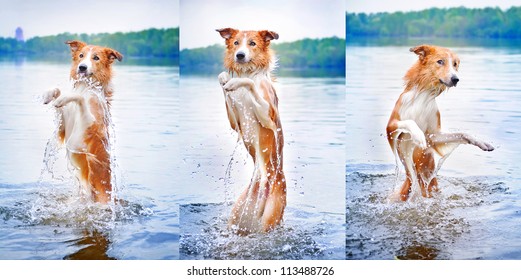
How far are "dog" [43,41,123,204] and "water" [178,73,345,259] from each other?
449mm

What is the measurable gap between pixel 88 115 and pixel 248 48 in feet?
3.32

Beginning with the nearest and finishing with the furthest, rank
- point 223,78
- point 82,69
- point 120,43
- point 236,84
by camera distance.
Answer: point 236,84 < point 223,78 < point 82,69 < point 120,43

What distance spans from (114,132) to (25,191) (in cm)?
64

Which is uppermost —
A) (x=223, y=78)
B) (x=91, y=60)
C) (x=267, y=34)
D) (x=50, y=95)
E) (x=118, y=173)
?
(x=267, y=34)

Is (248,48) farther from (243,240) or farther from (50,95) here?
(50,95)

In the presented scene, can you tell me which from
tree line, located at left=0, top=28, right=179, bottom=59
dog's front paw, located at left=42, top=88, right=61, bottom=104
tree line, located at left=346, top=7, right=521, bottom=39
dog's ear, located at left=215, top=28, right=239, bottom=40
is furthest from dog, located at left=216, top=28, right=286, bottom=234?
dog's front paw, located at left=42, top=88, right=61, bottom=104

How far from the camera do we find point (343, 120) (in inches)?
188

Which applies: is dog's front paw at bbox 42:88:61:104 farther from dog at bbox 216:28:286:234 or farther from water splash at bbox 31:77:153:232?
dog at bbox 216:28:286:234

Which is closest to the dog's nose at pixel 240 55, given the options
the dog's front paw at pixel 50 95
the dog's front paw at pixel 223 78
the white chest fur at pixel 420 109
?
the dog's front paw at pixel 223 78

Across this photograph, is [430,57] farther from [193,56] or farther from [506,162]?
[193,56]

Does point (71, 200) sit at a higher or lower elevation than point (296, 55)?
lower

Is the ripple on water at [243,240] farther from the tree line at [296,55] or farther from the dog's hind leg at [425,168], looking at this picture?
the tree line at [296,55]

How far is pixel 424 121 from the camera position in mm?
4719

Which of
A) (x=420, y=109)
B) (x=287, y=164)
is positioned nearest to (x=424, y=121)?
(x=420, y=109)
